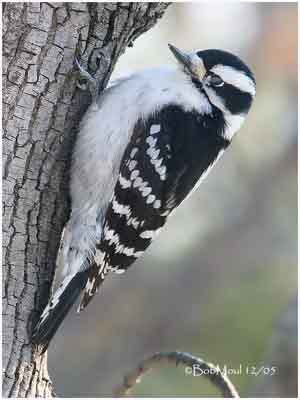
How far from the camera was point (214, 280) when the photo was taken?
8.41m

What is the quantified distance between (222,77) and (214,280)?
170 inches

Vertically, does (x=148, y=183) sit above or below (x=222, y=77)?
below

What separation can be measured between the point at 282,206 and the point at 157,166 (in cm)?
439

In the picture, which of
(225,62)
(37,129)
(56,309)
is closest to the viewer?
(37,129)

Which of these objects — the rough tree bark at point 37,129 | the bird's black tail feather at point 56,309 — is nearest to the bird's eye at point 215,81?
the rough tree bark at point 37,129

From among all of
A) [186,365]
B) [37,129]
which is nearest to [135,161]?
[37,129]

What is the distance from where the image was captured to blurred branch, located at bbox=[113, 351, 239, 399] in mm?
3705

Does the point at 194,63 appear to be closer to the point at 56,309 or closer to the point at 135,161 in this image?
the point at 135,161

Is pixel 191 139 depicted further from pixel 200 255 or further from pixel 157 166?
pixel 200 255

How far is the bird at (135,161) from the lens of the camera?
163 inches

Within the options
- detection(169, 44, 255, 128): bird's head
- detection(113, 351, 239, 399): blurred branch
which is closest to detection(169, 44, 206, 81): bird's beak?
detection(169, 44, 255, 128): bird's head

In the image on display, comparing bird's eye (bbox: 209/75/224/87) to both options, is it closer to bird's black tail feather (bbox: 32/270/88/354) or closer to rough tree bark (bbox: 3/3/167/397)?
rough tree bark (bbox: 3/3/167/397)

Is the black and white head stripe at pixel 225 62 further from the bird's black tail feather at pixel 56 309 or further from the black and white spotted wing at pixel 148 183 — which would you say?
the bird's black tail feather at pixel 56 309

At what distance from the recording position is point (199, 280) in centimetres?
831
